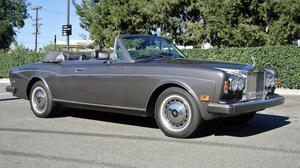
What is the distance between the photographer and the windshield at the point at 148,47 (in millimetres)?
8195

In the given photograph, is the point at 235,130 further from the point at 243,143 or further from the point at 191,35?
the point at 191,35

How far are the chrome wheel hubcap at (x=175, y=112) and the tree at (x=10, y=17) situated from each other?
1711 inches

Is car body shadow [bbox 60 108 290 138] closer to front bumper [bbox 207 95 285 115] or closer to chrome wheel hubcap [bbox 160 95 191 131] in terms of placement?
chrome wheel hubcap [bbox 160 95 191 131]

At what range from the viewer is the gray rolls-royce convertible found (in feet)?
22.9

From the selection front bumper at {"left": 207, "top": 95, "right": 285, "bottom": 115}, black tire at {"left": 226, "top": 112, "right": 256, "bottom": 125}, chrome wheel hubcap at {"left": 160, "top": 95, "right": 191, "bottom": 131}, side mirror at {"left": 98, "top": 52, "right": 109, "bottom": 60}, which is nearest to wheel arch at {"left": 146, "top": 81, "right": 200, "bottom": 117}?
chrome wheel hubcap at {"left": 160, "top": 95, "right": 191, "bottom": 131}

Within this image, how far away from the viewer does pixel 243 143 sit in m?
6.95

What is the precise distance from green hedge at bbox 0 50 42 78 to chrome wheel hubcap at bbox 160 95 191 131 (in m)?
21.0

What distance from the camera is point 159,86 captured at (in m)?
7.42

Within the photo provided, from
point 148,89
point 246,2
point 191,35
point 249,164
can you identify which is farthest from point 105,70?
point 191,35

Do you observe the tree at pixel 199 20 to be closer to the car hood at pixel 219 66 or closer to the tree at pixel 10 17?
the car hood at pixel 219 66

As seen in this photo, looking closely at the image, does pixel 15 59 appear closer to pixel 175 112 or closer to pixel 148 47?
pixel 148 47

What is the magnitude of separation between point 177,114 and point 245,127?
5.38ft

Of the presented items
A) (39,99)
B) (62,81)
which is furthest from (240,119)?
(39,99)

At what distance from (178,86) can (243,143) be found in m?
1.25
